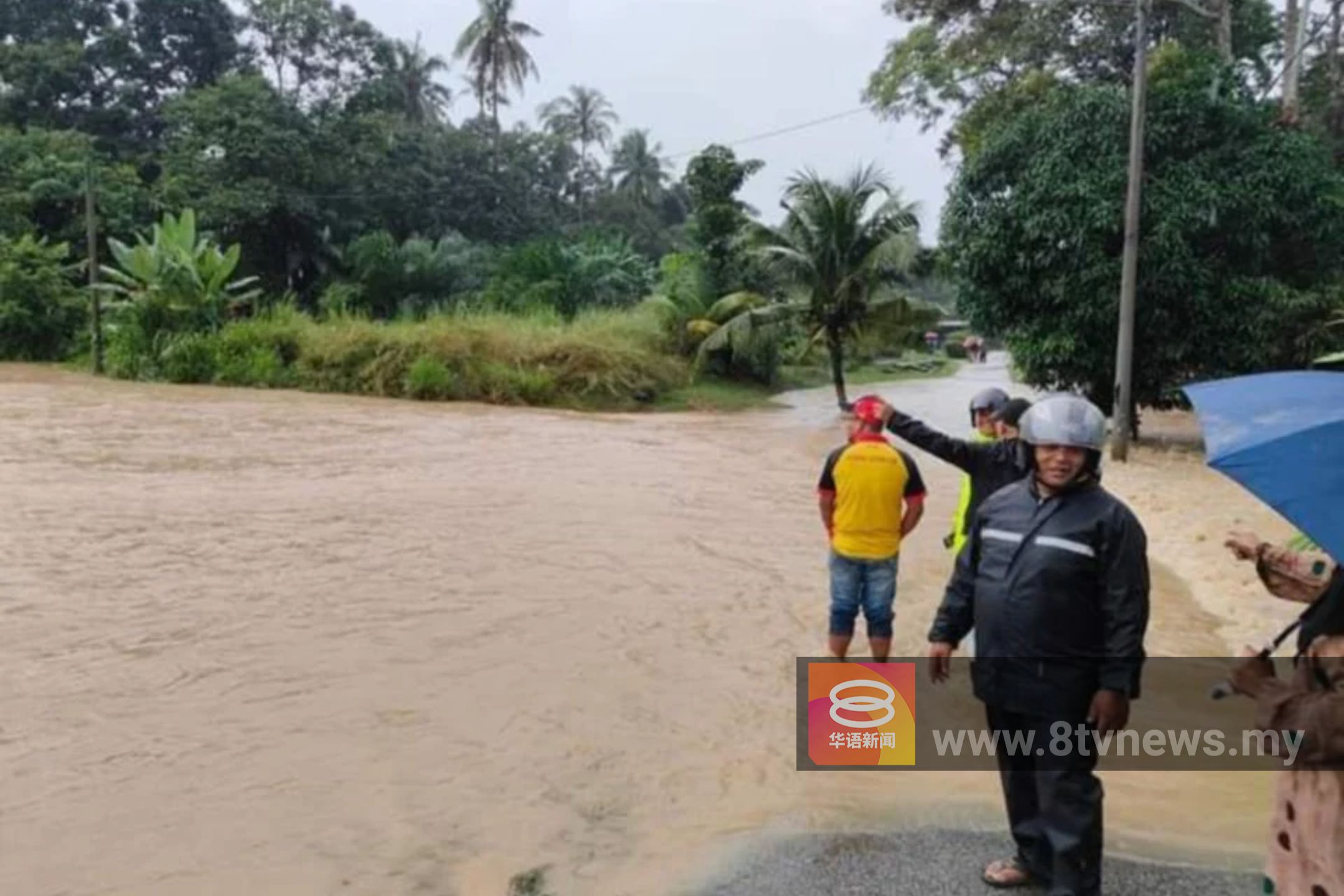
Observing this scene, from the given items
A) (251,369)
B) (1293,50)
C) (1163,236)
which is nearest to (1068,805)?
(1163,236)

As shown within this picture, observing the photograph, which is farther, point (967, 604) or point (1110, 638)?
point (967, 604)

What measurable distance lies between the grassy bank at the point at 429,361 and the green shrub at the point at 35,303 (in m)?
4.07

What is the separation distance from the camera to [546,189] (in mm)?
49969

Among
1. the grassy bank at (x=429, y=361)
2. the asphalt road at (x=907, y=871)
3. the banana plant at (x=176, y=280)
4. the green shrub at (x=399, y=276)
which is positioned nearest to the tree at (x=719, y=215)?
the grassy bank at (x=429, y=361)

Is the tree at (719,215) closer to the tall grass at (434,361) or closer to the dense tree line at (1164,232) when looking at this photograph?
the tall grass at (434,361)

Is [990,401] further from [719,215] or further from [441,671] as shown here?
[719,215]

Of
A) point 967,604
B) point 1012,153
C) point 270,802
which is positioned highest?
point 1012,153

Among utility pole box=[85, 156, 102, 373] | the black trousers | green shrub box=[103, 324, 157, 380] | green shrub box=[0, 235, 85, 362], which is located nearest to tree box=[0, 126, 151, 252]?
green shrub box=[0, 235, 85, 362]

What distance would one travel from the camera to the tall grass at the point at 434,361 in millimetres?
23016

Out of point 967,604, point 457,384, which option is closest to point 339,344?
point 457,384

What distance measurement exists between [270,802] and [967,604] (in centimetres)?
292

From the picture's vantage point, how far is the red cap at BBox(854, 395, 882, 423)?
5078 millimetres

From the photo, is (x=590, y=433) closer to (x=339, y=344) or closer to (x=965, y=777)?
(x=339, y=344)

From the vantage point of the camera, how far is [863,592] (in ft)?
17.8
